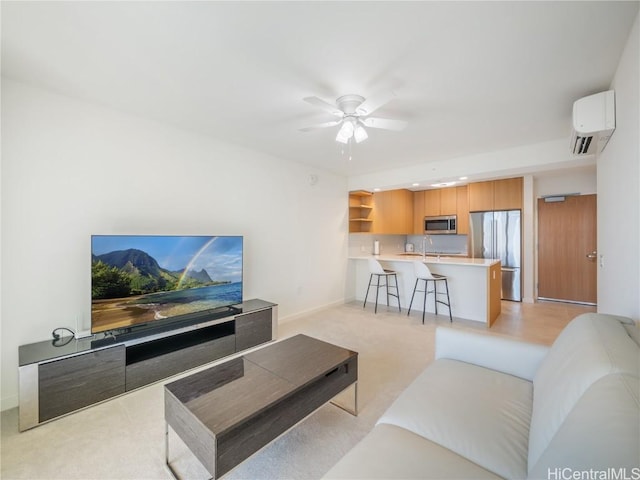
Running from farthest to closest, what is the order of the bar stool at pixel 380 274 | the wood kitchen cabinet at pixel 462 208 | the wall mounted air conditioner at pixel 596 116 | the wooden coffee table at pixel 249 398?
1. the wood kitchen cabinet at pixel 462 208
2. the bar stool at pixel 380 274
3. the wall mounted air conditioner at pixel 596 116
4. the wooden coffee table at pixel 249 398

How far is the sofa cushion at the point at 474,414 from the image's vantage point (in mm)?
1129

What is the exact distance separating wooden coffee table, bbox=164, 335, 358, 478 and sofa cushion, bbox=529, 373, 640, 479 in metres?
1.11

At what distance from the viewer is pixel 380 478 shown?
98 cm

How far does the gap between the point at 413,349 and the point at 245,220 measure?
2612 mm

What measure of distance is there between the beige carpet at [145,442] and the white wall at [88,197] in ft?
2.26

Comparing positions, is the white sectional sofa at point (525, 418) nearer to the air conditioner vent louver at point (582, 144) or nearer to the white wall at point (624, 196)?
the white wall at point (624, 196)

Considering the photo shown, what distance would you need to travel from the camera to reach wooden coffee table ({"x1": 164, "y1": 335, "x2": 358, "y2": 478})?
1.29m

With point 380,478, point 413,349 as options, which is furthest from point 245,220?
point 380,478

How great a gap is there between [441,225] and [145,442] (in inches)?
245

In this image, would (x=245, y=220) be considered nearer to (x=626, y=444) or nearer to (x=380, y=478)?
(x=380, y=478)

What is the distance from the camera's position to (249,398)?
1.49m

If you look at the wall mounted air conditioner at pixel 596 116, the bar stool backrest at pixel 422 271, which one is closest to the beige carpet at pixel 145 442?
the bar stool backrest at pixel 422 271

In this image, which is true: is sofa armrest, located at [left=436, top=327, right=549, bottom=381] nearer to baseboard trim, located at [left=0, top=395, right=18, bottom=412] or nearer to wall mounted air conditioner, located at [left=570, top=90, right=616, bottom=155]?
wall mounted air conditioner, located at [left=570, top=90, right=616, bottom=155]

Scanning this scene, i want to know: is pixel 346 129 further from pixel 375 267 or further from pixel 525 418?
pixel 375 267
